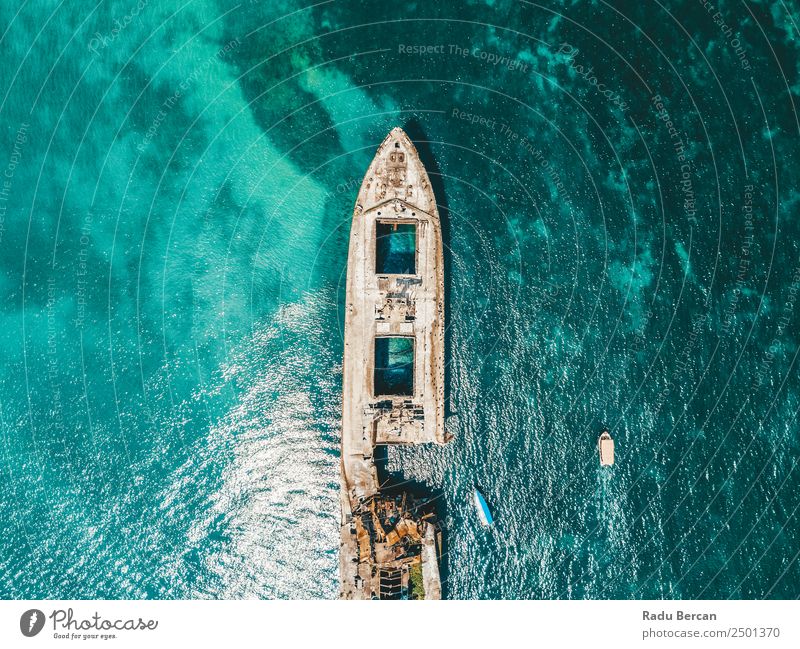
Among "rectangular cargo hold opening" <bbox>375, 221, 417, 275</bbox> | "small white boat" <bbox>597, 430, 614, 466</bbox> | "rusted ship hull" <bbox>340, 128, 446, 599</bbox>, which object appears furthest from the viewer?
"rectangular cargo hold opening" <bbox>375, 221, 417, 275</bbox>

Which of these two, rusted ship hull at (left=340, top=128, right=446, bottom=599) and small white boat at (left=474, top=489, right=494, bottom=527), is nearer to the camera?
rusted ship hull at (left=340, top=128, right=446, bottom=599)

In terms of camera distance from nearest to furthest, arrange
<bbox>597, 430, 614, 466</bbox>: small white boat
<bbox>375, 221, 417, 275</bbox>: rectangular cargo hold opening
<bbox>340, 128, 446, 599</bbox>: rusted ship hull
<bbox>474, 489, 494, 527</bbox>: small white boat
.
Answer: <bbox>340, 128, 446, 599</bbox>: rusted ship hull → <bbox>474, 489, 494, 527</bbox>: small white boat → <bbox>597, 430, 614, 466</bbox>: small white boat → <bbox>375, 221, 417, 275</bbox>: rectangular cargo hold opening

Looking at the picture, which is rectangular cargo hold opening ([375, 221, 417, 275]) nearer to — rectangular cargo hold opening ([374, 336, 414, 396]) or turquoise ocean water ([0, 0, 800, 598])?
turquoise ocean water ([0, 0, 800, 598])

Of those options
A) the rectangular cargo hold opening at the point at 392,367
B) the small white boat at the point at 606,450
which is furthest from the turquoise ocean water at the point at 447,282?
the rectangular cargo hold opening at the point at 392,367

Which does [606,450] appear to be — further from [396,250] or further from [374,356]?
[396,250]

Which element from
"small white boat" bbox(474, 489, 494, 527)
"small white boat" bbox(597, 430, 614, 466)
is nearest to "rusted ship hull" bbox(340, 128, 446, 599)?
"small white boat" bbox(474, 489, 494, 527)

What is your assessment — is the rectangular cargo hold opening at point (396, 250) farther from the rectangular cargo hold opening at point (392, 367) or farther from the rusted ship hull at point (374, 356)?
the rectangular cargo hold opening at point (392, 367)
